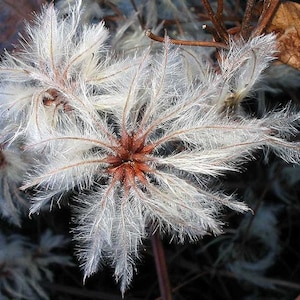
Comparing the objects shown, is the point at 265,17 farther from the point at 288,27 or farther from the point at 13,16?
the point at 13,16

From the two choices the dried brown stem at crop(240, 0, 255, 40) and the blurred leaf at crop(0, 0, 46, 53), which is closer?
the dried brown stem at crop(240, 0, 255, 40)

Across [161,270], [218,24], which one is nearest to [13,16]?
[218,24]

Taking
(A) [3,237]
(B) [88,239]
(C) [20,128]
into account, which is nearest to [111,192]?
(B) [88,239]

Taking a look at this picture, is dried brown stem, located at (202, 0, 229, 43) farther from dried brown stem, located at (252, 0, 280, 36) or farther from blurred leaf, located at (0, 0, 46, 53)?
blurred leaf, located at (0, 0, 46, 53)

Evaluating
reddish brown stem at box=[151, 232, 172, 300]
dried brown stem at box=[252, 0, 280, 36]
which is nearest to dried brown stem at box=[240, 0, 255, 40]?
dried brown stem at box=[252, 0, 280, 36]

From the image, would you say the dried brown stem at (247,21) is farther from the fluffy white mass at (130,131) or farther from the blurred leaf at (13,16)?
the blurred leaf at (13,16)

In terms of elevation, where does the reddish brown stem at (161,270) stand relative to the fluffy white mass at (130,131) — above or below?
below

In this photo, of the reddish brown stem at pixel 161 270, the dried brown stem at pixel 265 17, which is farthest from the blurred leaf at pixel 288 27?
the reddish brown stem at pixel 161 270
